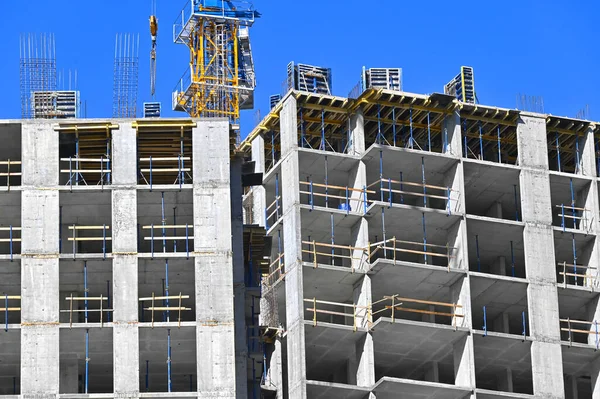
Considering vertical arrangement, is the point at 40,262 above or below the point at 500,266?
below

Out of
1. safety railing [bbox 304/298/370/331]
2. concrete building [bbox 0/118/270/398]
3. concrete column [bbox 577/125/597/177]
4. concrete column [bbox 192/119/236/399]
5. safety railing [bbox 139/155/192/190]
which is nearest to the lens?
concrete column [bbox 192/119/236/399]

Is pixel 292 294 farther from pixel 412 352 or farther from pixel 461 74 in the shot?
pixel 461 74

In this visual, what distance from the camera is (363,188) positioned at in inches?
3976

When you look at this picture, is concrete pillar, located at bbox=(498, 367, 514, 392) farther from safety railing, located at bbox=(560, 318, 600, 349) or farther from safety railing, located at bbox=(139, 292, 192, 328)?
safety railing, located at bbox=(139, 292, 192, 328)

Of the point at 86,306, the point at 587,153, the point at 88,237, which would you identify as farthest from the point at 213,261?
the point at 587,153

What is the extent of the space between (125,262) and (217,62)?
97.3ft

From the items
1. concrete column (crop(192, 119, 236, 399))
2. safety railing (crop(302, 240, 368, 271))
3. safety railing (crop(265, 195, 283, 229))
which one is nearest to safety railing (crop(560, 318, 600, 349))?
safety railing (crop(302, 240, 368, 271))

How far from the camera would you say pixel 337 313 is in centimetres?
9731

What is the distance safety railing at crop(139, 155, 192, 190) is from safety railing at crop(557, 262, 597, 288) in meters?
23.4

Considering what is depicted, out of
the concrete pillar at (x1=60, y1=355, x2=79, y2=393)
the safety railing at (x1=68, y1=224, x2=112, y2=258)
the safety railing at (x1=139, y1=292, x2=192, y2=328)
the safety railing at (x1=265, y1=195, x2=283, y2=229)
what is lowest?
the concrete pillar at (x1=60, y1=355, x2=79, y2=393)

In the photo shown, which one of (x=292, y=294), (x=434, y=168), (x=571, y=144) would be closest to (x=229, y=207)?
(x=292, y=294)

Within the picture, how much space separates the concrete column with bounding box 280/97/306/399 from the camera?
96.2 meters

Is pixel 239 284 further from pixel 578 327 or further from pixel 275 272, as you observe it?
pixel 578 327

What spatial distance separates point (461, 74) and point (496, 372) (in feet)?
56.0
